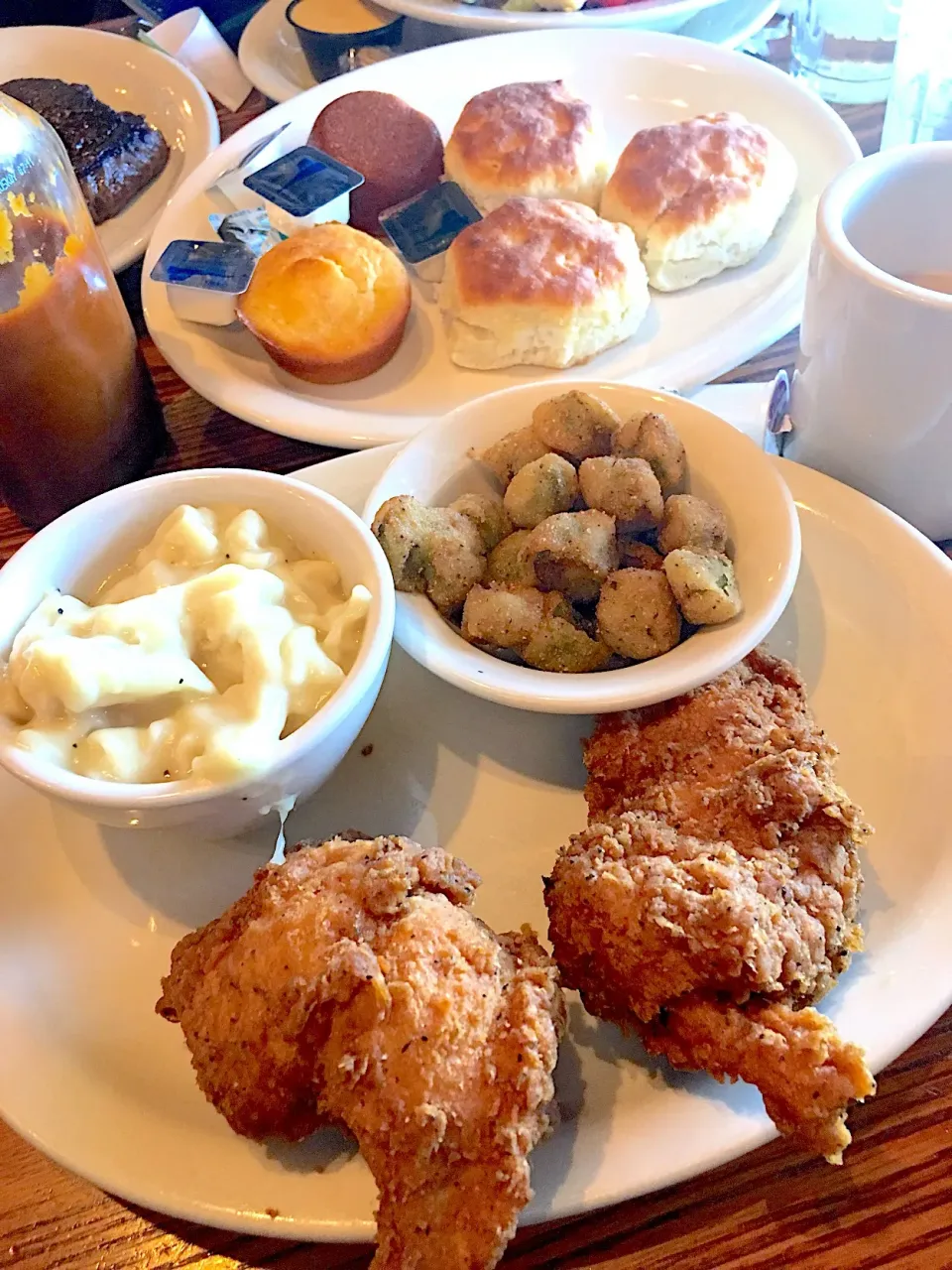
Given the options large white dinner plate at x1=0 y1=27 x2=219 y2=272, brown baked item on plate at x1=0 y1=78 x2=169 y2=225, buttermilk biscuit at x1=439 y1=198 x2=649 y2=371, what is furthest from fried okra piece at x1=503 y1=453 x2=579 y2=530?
brown baked item on plate at x1=0 y1=78 x2=169 y2=225

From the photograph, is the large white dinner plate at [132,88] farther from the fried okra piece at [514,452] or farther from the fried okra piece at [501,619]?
the fried okra piece at [501,619]

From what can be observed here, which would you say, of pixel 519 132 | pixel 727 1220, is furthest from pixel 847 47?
pixel 727 1220

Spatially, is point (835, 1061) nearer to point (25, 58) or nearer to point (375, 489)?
point (375, 489)

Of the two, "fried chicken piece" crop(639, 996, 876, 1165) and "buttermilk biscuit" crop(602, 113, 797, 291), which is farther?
"buttermilk biscuit" crop(602, 113, 797, 291)

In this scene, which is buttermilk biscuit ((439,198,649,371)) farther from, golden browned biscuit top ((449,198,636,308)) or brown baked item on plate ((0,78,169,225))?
brown baked item on plate ((0,78,169,225))

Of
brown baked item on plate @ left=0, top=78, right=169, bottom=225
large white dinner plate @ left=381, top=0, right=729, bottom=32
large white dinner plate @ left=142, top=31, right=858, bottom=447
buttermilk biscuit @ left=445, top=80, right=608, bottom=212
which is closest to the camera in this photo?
large white dinner plate @ left=142, top=31, right=858, bottom=447

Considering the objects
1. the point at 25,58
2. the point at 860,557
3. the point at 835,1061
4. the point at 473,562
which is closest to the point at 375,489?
the point at 473,562

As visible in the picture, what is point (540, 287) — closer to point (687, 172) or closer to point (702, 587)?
point (687, 172)
